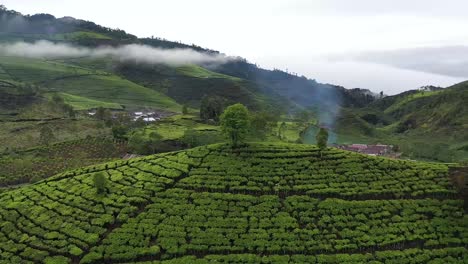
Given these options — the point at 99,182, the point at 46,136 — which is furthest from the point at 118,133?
the point at 99,182

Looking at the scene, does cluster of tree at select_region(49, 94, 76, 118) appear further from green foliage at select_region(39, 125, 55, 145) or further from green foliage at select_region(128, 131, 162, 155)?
green foliage at select_region(128, 131, 162, 155)

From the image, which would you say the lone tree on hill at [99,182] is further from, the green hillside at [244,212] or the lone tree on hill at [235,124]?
the lone tree on hill at [235,124]

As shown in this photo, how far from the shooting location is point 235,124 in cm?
7744

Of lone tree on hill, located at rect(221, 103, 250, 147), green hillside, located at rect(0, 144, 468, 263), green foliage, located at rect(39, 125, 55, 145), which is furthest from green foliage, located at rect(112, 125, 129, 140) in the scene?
lone tree on hill, located at rect(221, 103, 250, 147)

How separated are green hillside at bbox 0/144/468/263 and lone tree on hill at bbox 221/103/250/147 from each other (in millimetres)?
3089

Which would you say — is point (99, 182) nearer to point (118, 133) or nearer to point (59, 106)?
point (118, 133)

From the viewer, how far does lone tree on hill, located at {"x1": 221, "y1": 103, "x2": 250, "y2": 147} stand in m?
77.6

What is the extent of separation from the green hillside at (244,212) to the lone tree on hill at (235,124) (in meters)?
3.09

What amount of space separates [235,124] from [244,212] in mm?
20909

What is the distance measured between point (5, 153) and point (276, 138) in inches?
3268

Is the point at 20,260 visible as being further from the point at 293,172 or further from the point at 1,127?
the point at 1,127

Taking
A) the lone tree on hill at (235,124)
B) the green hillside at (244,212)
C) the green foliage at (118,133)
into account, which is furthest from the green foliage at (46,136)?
the lone tree on hill at (235,124)

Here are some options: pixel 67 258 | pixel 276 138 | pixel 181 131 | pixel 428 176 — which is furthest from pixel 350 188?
pixel 181 131

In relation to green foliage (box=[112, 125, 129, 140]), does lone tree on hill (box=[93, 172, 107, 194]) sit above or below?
above
